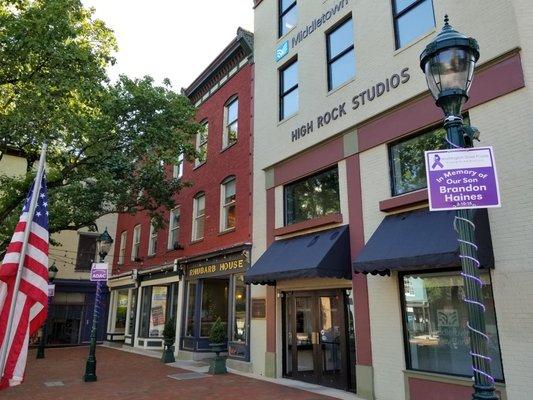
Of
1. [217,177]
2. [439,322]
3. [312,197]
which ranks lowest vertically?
[439,322]

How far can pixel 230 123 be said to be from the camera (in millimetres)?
17875

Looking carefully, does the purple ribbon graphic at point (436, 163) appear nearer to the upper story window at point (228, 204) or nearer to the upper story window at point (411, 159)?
the upper story window at point (411, 159)

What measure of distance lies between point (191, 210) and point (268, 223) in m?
6.36

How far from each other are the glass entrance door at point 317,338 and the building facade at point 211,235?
2084 mm

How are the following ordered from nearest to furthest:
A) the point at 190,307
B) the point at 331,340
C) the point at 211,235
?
the point at 331,340 < the point at 211,235 < the point at 190,307

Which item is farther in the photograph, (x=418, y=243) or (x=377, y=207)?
(x=377, y=207)

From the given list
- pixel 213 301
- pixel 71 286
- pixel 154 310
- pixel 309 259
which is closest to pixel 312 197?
pixel 309 259

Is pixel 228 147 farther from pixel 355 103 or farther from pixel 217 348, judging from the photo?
pixel 217 348

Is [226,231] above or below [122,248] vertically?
below

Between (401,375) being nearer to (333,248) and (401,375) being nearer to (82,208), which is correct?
(333,248)

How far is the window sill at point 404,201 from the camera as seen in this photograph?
361 inches

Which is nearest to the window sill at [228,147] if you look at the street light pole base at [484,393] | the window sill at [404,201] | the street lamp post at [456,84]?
the window sill at [404,201]

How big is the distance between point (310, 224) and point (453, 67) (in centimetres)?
780

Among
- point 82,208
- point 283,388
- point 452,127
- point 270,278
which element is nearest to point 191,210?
point 82,208
